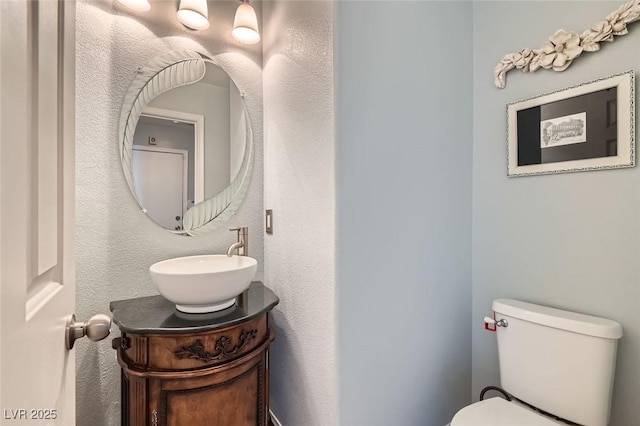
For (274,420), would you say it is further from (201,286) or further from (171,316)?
(201,286)

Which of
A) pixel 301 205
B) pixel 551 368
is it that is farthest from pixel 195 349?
pixel 551 368

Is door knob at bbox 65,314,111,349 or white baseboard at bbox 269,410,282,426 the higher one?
door knob at bbox 65,314,111,349

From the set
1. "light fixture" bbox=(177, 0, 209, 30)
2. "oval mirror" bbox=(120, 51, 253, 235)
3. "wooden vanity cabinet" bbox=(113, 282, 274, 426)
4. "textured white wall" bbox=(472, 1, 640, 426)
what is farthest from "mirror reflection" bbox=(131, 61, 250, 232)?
"textured white wall" bbox=(472, 1, 640, 426)

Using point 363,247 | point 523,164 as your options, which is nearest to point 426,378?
point 363,247

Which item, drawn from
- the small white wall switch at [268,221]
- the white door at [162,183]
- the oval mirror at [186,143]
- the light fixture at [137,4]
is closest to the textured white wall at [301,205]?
the small white wall switch at [268,221]

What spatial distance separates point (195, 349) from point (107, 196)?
2.70 ft

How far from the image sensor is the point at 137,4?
135 centimetres

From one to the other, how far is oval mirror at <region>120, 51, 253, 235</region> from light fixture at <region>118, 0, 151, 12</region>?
0.66ft

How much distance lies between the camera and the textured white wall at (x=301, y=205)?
1.17 meters

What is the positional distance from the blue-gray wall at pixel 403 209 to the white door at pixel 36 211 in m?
0.80

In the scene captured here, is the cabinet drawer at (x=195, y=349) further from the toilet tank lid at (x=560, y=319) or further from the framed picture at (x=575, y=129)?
the framed picture at (x=575, y=129)

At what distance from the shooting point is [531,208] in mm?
1373

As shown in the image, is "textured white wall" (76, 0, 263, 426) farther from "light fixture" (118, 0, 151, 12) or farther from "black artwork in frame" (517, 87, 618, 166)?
"black artwork in frame" (517, 87, 618, 166)

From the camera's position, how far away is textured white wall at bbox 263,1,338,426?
1.17m
